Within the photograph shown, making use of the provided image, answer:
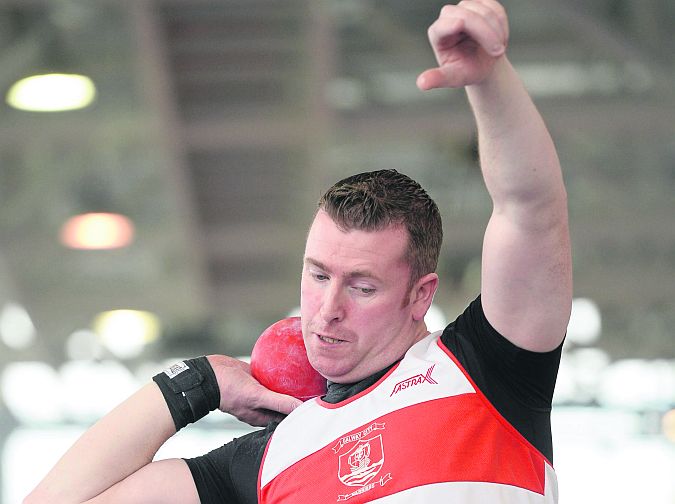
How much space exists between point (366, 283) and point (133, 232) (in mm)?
11694

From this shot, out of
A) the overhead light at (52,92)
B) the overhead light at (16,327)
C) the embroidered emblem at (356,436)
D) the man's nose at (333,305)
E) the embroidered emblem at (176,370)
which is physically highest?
the overhead light at (52,92)

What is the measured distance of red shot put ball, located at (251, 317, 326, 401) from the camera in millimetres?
2523

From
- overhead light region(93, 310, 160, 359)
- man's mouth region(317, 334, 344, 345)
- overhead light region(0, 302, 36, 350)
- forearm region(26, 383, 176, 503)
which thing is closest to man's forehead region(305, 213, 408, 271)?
man's mouth region(317, 334, 344, 345)

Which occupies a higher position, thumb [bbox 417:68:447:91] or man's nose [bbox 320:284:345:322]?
thumb [bbox 417:68:447:91]

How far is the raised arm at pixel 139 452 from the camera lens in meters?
2.42

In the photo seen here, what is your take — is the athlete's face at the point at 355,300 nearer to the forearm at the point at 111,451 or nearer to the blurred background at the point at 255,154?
the forearm at the point at 111,451

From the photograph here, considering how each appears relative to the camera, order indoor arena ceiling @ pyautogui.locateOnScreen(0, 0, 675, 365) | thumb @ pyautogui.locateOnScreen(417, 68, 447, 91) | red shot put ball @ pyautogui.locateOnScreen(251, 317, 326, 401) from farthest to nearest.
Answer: indoor arena ceiling @ pyautogui.locateOnScreen(0, 0, 675, 365) → red shot put ball @ pyautogui.locateOnScreen(251, 317, 326, 401) → thumb @ pyautogui.locateOnScreen(417, 68, 447, 91)

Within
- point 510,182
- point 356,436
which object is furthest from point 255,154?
point 510,182

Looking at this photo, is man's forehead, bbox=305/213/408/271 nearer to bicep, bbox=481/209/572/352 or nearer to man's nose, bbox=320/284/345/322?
man's nose, bbox=320/284/345/322

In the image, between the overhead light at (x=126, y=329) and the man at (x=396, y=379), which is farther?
the overhead light at (x=126, y=329)

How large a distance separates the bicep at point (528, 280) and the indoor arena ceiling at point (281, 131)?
6.79 m

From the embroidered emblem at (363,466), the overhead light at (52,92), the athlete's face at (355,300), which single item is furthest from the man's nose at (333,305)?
the overhead light at (52,92)

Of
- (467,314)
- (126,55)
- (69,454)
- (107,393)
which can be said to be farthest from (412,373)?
(107,393)

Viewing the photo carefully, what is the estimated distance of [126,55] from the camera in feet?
31.9
